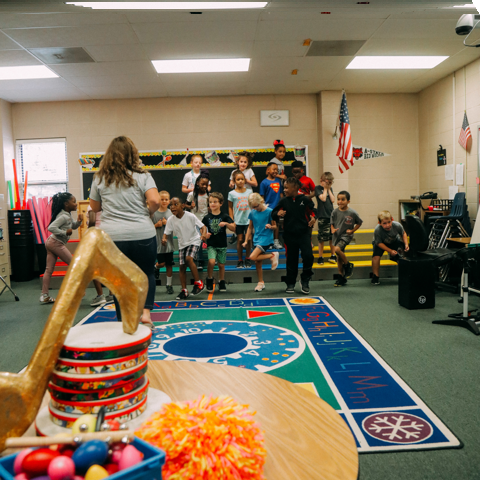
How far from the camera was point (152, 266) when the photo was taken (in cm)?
291

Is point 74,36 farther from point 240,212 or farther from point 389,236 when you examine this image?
point 389,236

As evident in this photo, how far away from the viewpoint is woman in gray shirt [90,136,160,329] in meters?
2.75

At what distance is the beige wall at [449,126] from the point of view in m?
7.12

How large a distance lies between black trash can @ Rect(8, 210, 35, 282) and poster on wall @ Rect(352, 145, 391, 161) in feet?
21.9

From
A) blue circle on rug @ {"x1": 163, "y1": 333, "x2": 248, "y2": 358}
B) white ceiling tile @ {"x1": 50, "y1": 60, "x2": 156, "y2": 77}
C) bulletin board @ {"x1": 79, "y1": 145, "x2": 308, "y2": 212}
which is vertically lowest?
blue circle on rug @ {"x1": 163, "y1": 333, "x2": 248, "y2": 358}

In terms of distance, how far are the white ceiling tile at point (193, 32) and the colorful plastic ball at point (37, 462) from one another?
570 centimetres

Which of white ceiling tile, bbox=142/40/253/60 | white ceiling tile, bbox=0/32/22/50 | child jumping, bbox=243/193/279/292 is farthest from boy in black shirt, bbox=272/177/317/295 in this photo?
white ceiling tile, bbox=0/32/22/50

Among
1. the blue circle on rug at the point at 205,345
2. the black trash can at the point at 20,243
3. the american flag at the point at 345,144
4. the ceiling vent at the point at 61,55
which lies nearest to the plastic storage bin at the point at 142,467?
the blue circle on rug at the point at 205,345

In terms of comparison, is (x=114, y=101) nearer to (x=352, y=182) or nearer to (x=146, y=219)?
(x=352, y=182)

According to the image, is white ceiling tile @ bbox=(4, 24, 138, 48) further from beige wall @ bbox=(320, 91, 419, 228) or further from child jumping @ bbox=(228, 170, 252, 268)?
beige wall @ bbox=(320, 91, 419, 228)

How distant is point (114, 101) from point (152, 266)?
695 cm

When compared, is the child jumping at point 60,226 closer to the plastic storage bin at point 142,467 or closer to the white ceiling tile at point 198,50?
the white ceiling tile at point 198,50

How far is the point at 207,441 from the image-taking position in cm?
60

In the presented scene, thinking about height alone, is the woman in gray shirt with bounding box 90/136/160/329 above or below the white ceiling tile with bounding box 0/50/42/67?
below
